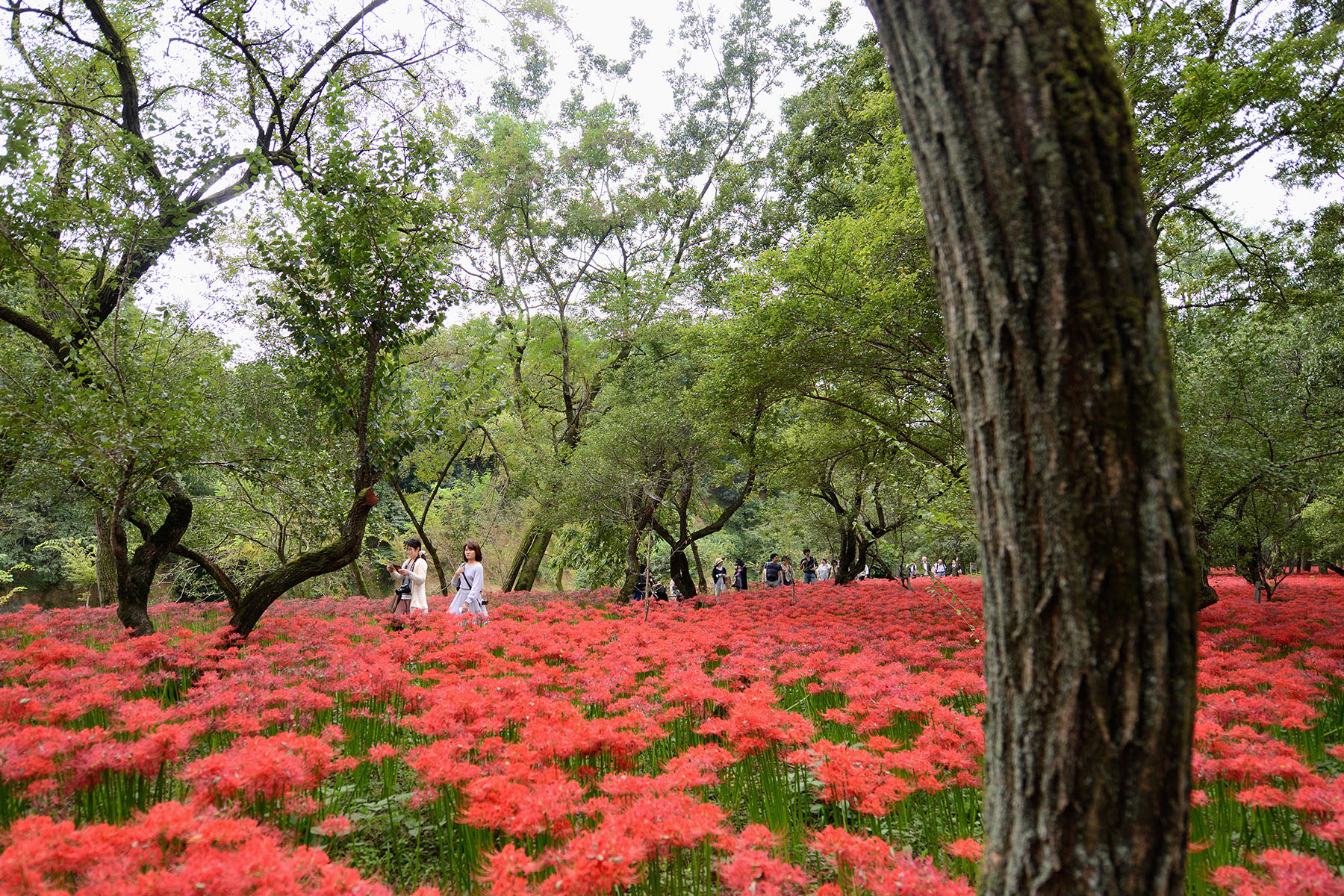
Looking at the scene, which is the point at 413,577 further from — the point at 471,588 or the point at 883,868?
the point at 883,868

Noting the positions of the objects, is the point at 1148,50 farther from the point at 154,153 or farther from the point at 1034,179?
the point at 154,153

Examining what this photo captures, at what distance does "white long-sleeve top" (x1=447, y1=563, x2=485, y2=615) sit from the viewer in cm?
1005

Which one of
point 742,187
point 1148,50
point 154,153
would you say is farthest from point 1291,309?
point 154,153

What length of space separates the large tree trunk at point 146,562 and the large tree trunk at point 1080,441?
8998 millimetres

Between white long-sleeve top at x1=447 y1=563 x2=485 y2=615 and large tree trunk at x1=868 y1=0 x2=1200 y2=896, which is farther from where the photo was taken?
white long-sleeve top at x1=447 y1=563 x2=485 y2=615

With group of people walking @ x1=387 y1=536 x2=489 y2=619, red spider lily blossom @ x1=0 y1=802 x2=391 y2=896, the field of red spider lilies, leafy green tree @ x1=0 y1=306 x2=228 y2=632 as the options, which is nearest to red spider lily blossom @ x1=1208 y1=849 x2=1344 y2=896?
the field of red spider lilies

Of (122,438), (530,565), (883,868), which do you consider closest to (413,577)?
(122,438)

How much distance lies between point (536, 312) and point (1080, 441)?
2056 centimetres

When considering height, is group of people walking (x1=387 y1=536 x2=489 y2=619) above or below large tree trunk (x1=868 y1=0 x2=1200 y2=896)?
below

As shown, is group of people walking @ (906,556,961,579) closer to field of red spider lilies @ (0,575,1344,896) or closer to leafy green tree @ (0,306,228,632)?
field of red spider lilies @ (0,575,1344,896)

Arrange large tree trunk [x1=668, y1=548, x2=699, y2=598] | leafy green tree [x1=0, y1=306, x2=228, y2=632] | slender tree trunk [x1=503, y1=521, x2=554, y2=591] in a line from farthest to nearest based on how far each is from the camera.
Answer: slender tree trunk [x1=503, y1=521, x2=554, y2=591] → large tree trunk [x1=668, y1=548, x2=699, y2=598] → leafy green tree [x1=0, y1=306, x2=228, y2=632]

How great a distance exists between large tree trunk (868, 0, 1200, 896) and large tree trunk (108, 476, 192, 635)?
354 inches

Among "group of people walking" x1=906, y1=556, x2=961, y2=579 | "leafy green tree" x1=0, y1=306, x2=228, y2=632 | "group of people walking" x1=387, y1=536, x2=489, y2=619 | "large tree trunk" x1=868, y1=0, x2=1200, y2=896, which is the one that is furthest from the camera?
"group of people walking" x1=906, y1=556, x2=961, y2=579

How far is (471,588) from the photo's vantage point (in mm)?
10148
